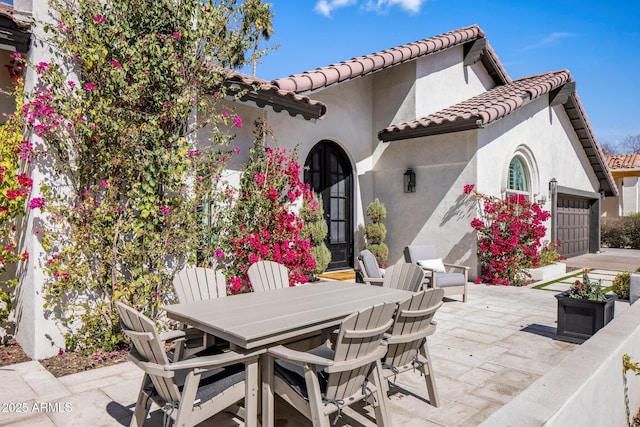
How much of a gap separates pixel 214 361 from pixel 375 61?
25.2ft

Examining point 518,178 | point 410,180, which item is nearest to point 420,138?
point 410,180

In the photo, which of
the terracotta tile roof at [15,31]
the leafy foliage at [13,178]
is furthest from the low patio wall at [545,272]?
the terracotta tile roof at [15,31]

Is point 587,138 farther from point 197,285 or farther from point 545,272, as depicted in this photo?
point 197,285

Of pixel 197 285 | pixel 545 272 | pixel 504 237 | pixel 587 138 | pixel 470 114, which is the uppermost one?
pixel 587 138

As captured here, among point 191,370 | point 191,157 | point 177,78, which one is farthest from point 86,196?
point 191,370

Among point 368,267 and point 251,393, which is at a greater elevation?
point 368,267

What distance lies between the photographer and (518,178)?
11.5 meters

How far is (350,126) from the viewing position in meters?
A: 10.1

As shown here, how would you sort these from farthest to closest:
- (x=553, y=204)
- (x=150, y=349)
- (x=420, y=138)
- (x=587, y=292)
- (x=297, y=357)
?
(x=553, y=204), (x=420, y=138), (x=587, y=292), (x=297, y=357), (x=150, y=349)

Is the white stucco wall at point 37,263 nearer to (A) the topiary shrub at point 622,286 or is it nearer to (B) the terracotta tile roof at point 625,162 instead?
(A) the topiary shrub at point 622,286

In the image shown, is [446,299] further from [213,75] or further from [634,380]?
[213,75]

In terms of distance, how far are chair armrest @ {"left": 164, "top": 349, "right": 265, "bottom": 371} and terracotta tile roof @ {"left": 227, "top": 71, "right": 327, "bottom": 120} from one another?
397 centimetres

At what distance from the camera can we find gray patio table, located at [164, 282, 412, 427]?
2781 millimetres

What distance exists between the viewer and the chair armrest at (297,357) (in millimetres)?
2538
